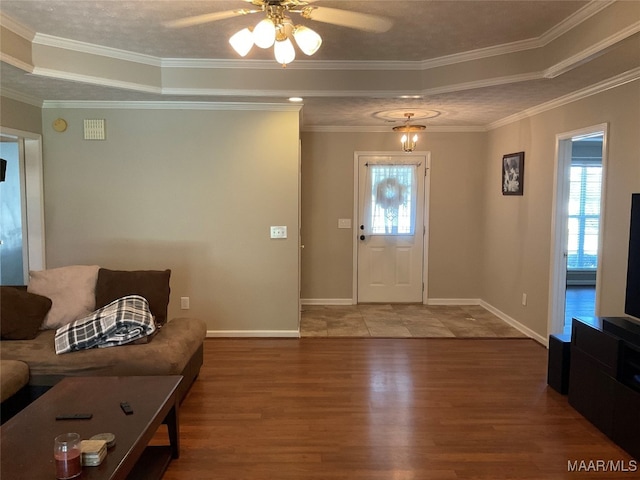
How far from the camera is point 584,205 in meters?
7.24

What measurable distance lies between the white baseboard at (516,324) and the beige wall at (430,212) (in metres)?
0.39

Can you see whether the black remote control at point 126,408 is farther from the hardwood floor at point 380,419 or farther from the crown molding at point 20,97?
the crown molding at point 20,97

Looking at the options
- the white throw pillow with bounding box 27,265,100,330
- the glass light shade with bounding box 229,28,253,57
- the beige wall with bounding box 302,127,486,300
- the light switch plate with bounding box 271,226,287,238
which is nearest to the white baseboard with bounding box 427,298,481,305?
the beige wall with bounding box 302,127,486,300

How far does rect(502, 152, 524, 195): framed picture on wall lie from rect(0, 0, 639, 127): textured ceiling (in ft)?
2.46

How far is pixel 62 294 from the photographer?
3459 millimetres

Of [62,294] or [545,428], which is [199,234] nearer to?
[62,294]

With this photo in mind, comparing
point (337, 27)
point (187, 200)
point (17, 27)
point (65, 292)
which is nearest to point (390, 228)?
point (187, 200)

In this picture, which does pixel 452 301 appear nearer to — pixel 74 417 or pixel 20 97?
pixel 74 417

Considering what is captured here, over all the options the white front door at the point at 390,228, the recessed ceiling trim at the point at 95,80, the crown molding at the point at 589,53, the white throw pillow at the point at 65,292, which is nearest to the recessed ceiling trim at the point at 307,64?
the recessed ceiling trim at the point at 95,80

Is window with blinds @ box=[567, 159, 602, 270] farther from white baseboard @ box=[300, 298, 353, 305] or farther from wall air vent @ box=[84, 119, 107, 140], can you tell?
wall air vent @ box=[84, 119, 107, 140]

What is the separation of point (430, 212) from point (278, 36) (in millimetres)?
4124

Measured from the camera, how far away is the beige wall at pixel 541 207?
331cm

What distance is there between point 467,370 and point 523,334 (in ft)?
4.34

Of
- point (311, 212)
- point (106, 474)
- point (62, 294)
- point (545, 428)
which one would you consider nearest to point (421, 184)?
point (311, 212)
